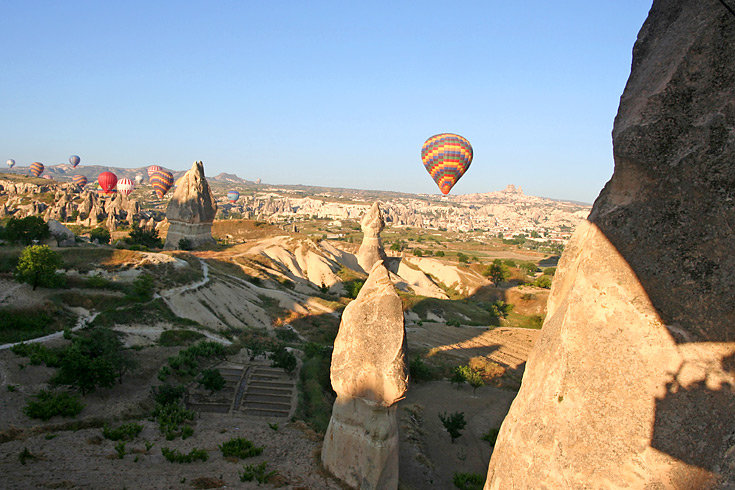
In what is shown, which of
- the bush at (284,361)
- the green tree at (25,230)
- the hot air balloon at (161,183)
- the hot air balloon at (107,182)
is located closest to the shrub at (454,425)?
the bush at (284,361)

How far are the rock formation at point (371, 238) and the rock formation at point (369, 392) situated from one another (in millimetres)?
36671

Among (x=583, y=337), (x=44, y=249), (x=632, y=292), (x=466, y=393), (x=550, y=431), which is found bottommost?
(x=466, y=393)

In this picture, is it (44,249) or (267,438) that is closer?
(267,438)

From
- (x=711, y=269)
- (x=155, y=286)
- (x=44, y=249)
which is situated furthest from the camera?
(x=155, y=286)

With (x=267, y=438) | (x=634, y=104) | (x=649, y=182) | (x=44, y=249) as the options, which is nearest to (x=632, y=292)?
(x=649, y=182)

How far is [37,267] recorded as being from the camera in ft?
70.2

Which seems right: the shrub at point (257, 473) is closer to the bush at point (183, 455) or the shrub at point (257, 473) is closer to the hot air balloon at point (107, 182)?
the bush at point (183, 455)

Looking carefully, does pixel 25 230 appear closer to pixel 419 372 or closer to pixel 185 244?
pixel 185 244

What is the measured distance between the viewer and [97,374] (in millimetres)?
14484

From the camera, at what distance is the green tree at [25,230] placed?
3266 cm

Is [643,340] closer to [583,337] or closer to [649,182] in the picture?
[583,337]

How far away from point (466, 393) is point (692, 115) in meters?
16.5

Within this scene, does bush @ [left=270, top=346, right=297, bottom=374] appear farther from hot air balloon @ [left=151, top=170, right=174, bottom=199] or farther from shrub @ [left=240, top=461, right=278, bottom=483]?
hot air balloon @ [left=151, top=170, right=174, bottom=199]

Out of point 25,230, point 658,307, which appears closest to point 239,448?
point 658,307
